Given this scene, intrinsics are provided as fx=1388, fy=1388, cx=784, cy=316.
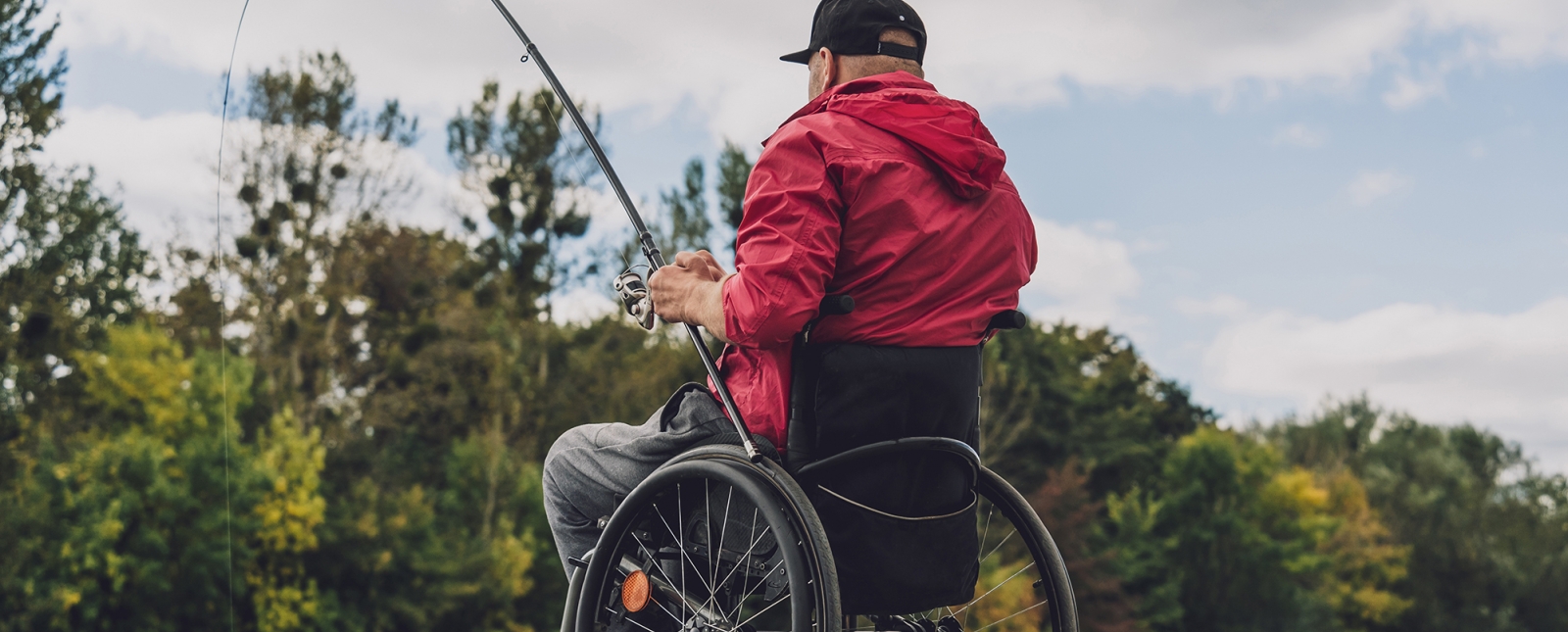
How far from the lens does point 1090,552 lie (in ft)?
123

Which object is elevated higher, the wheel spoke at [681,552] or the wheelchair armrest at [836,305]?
the wheelchair armrest at [836,305]

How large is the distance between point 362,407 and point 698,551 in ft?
100

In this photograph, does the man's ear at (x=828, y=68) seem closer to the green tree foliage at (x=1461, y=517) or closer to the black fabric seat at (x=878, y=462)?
the black fabric seat at (x=878, y=462)

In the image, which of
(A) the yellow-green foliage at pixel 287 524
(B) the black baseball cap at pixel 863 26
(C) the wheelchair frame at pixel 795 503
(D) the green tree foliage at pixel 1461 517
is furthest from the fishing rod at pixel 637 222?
(D) the green tree foliage at pixel 1461 517

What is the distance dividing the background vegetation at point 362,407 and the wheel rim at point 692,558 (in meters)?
20.4

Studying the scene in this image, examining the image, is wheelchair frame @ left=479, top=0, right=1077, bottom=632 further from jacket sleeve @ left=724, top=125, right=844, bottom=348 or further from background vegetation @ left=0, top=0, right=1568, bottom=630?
background vegetation @ left=0, top=0, right=1568, bottom=630

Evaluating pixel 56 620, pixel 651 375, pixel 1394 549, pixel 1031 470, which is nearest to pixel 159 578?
pixel 56 620

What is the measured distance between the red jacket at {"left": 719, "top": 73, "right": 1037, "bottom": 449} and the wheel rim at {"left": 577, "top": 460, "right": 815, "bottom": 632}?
16cm

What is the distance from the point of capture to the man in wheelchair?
235 centimetres

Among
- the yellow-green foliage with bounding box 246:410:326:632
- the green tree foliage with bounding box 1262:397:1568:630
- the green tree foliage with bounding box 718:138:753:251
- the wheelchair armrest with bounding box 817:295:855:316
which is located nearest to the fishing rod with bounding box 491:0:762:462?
the wheelchair armrest with bounding box 817:295:855:316

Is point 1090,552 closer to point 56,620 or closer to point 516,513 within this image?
point 516,513

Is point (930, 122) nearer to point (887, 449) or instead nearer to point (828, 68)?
point (828, 68)

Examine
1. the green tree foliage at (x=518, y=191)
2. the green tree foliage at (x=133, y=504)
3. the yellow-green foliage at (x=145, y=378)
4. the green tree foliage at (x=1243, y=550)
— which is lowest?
the green tree foliage at (x=1243, y=550)

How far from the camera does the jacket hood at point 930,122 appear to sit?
7.93ft
